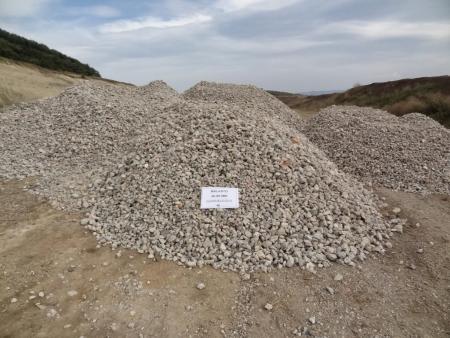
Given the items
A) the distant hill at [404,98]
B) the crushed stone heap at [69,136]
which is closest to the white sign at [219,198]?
the crushed stone heap at [69,136]

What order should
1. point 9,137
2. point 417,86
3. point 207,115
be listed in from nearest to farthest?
point 207,115 → point 9,137 → point 417,86

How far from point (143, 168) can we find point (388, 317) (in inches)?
165

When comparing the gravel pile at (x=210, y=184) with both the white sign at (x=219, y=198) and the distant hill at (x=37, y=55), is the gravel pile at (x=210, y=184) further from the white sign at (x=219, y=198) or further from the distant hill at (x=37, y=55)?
the distant hill at (x=37, y=55)

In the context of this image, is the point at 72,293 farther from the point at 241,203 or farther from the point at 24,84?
the point at 24,84

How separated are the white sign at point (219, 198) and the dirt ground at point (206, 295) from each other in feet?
3.31

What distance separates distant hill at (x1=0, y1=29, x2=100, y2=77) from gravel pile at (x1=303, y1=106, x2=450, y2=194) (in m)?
26.8

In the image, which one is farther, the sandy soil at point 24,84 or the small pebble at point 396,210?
the sandy soil at point 24,84

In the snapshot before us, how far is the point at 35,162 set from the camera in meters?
7.74

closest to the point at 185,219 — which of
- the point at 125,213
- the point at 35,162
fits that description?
the point at 125,213

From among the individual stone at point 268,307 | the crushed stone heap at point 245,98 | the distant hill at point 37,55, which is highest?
the distant hill at point 37,55

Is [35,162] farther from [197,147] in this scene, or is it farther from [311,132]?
[311,132]

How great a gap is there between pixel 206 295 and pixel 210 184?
6.13ft

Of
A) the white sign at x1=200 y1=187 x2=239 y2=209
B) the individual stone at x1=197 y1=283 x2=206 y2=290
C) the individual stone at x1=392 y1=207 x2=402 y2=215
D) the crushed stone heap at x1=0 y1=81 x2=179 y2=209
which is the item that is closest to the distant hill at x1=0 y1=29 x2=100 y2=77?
the crushed stone heap at x1=0 y1=81 x2=179 y2=209

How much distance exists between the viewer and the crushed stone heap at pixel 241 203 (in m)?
4.79
